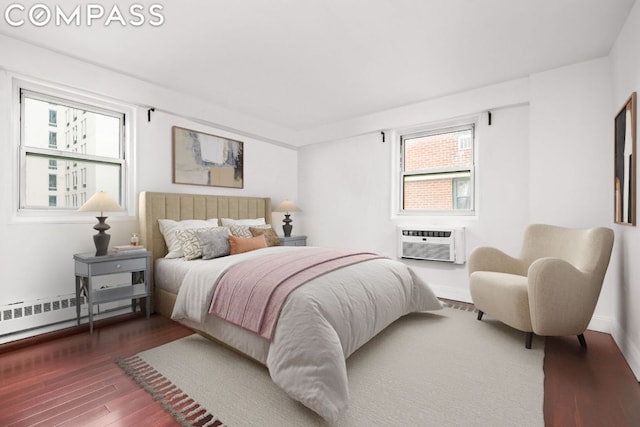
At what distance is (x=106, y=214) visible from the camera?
3.18 metres

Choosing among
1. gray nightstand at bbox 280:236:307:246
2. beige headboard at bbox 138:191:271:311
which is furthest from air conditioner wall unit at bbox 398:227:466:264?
beige headboard at bbox 138:191:271:311

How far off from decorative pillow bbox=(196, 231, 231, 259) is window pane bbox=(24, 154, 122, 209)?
44.2 inches

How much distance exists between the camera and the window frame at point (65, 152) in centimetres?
267

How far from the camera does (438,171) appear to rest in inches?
162

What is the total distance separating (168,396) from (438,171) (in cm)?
380

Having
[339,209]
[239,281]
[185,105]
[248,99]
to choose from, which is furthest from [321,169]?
[239,281]

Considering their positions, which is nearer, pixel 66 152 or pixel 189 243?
pixel 66 152

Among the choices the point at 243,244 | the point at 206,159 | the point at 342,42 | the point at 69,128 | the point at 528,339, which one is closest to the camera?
the point at 528,339

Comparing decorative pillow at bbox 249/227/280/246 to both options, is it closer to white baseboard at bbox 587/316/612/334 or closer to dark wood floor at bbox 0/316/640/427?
dark wood floor at bbox 0/316/640/427

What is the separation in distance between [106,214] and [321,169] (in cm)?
311

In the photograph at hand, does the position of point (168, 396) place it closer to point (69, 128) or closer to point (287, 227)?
point (69, 128)

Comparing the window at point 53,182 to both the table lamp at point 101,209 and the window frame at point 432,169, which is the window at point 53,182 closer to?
the table lamp at point 101,209

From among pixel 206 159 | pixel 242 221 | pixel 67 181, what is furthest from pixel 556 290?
pixel 67 181

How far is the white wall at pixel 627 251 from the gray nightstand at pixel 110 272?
3.94m
